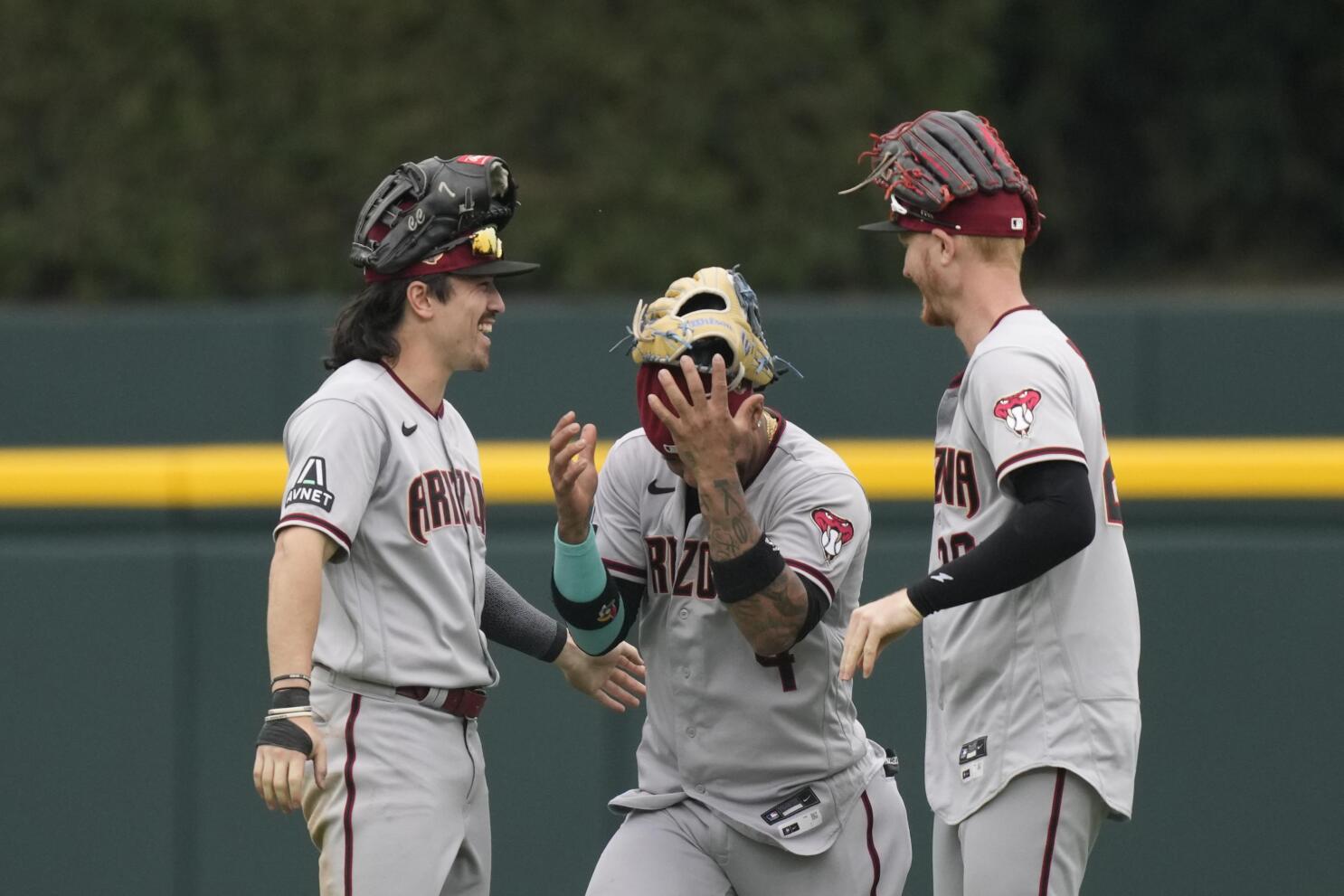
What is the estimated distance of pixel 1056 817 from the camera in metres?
3.22

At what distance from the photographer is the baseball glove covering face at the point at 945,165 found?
11.1ft

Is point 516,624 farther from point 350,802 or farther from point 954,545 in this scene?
point 954,545

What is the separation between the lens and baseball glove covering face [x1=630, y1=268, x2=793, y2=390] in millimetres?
3279

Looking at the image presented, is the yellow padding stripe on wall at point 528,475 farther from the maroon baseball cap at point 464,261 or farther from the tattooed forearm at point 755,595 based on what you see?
the tattooed forearm at point 755,595

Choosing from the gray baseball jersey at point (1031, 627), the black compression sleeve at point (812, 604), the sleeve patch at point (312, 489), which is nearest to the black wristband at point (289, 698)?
the sleeve patch at point (312, 489)

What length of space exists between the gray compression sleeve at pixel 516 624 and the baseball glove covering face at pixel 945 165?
1123mm

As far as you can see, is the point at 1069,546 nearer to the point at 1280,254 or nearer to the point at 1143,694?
the point at 1143,694

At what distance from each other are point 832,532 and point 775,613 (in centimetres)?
22

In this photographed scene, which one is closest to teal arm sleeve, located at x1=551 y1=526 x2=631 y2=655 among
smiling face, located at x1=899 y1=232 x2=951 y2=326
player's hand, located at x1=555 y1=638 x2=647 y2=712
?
player's hand, located at x1=555 y1=638 x2=647 y2=712

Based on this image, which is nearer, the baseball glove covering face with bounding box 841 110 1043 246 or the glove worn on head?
the baseball glove covering face with bounding box 841 110 1043 246

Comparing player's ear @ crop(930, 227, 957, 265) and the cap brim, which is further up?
player's ear @ crop(930, 227, 957, 265)

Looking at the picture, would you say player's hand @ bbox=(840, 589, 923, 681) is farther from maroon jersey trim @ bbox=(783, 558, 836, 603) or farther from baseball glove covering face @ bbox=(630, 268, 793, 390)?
baseball glove covering face @ bbox=(630, 268, 793, 390)

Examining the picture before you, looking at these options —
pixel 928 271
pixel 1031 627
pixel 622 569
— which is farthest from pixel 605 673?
pixel 928 271

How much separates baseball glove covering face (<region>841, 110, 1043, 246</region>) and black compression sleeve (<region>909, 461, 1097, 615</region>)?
59cm
